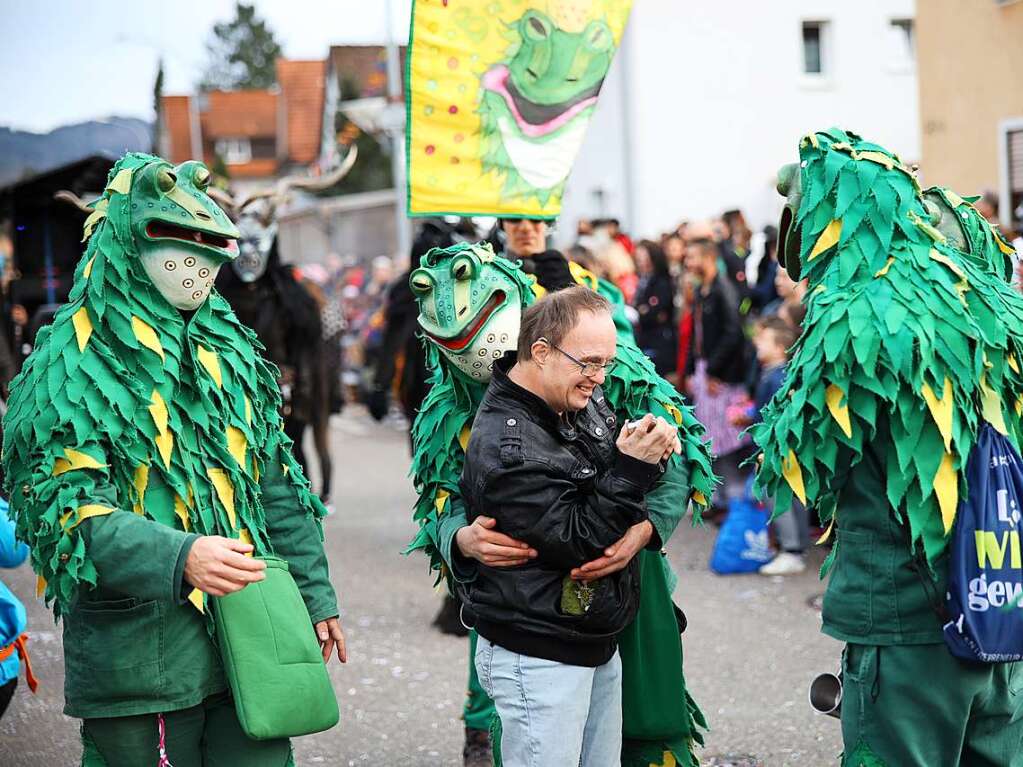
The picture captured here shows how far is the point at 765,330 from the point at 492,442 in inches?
194

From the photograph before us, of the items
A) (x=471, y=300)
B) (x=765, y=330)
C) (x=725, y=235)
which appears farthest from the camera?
(x=725, y=235)

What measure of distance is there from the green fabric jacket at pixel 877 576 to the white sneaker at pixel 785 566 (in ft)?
15.1

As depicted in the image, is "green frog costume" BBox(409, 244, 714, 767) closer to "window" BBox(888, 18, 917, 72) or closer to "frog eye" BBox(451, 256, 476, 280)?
"frog eye" BBox(451, 256, 476, 280)

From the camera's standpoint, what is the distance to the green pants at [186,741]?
2.97m

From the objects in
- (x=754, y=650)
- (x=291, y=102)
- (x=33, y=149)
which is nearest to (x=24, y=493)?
(x=754, y=650)

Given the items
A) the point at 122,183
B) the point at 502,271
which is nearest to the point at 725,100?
the point at 502,271

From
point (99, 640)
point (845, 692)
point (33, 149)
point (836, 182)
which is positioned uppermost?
point (33, 149)

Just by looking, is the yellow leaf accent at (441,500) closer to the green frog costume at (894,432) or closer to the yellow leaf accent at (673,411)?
the yellow leaf accent at (673,411)

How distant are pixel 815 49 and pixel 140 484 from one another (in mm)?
21871

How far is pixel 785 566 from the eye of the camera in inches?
296

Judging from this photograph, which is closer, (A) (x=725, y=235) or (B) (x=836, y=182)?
(B) (x=836, y=182)

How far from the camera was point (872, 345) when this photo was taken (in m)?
2.81

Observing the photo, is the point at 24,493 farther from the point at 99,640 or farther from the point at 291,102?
the point at 291,102

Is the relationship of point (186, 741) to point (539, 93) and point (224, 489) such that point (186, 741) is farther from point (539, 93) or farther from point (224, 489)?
point (539, 93)
